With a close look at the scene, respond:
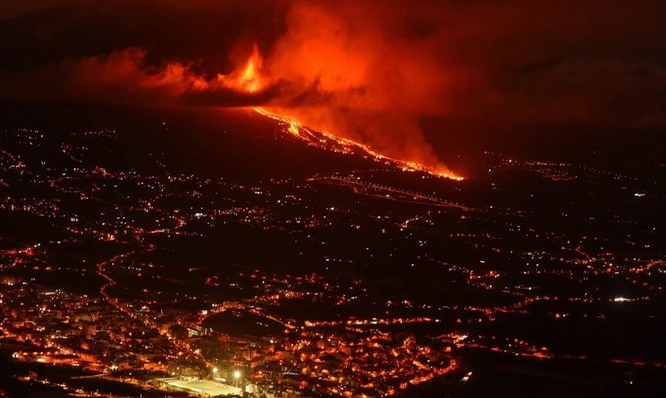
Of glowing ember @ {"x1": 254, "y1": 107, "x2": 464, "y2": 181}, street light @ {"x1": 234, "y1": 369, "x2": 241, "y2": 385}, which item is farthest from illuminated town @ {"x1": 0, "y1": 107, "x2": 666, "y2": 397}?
glowing ember @ {"x1": 254, "y1": 107, "x2": 464, "y2": 181}

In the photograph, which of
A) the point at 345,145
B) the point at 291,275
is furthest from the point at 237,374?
the point at 345,145

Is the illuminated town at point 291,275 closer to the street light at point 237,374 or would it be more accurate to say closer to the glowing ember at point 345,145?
the street light at point 237,374

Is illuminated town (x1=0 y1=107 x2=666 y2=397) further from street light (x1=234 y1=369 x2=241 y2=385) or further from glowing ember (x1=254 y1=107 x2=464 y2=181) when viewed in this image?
glowing ember (x1=254 y1=107 x2=464 y2=181)

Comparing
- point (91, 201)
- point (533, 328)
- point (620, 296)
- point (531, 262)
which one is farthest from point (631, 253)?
point (91, 201)

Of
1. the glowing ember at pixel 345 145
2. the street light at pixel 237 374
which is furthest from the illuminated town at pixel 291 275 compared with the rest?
the glowing ember at pixel 345 145

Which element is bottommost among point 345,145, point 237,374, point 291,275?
point 237,374

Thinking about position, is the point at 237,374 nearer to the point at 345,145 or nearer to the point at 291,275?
the point at 291,275

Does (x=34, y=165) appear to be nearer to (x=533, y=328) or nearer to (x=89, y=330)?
(x=89, y=330)

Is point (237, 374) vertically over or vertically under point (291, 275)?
under

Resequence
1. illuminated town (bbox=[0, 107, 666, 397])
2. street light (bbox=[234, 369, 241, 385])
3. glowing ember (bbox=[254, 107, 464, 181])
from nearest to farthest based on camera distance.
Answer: street light (bbox=[234, 369, 241, 385]) → illuminated town (bbox=[0, 107, 666, 397]) → glowing ember (bbox=[254, 107, 464, 181])
